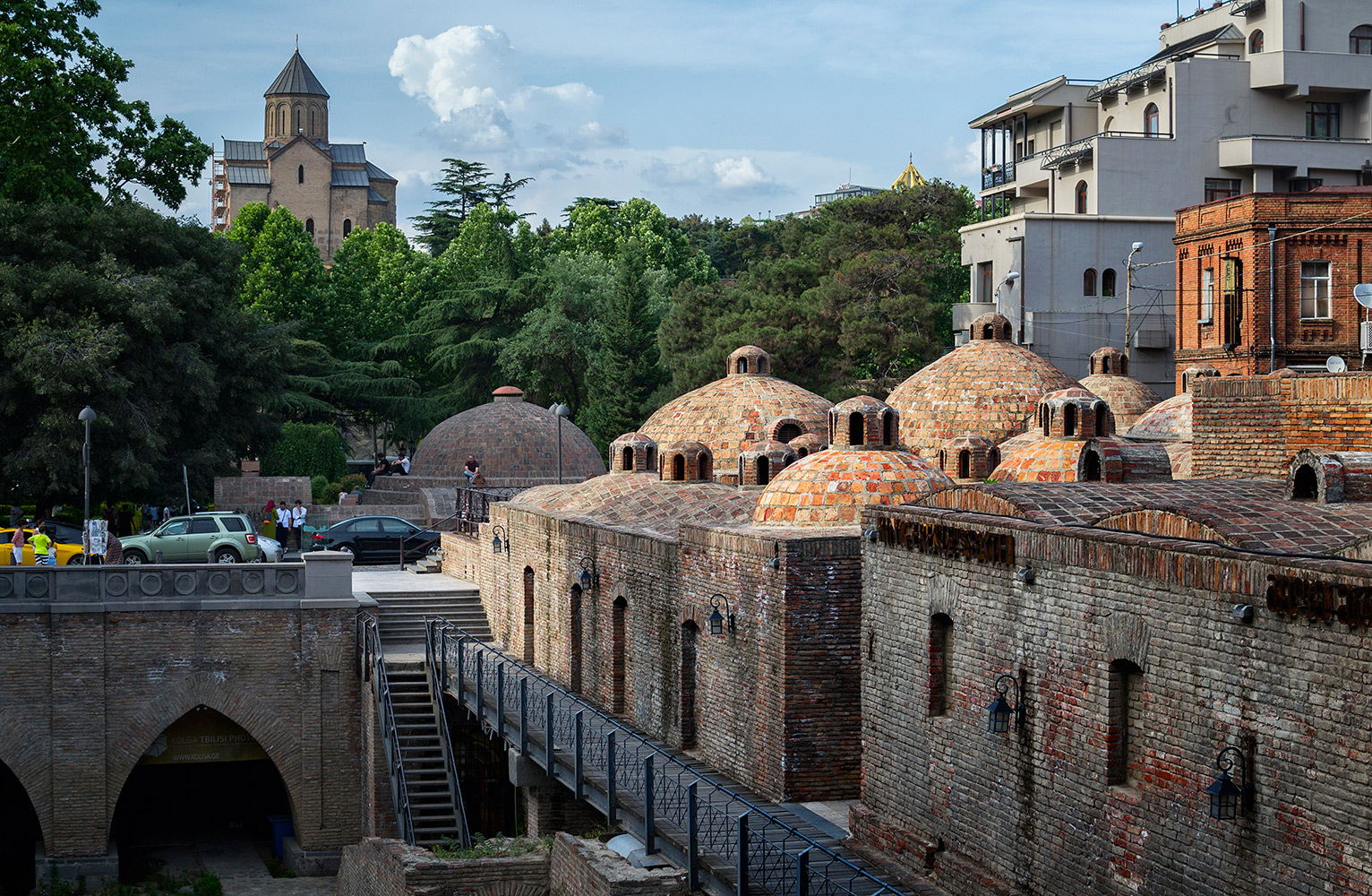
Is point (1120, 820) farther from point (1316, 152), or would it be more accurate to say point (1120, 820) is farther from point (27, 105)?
point (1316, 152)

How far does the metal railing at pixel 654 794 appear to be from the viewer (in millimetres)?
13953

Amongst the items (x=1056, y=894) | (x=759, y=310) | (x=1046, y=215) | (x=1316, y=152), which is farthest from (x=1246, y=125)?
(x=1056, y=894)

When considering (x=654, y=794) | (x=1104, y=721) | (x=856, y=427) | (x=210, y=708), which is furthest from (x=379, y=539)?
(x=1104, y=721)

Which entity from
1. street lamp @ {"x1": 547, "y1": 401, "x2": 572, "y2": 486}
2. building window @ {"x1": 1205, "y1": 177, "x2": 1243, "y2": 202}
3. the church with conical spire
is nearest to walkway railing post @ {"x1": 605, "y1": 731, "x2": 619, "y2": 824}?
street lamp @ {"x1": 547, "y1": 401, "x2": 572, "y2": 486}

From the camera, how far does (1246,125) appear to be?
45406mm

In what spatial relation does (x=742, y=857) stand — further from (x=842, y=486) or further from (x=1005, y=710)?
(x=842, y=486)

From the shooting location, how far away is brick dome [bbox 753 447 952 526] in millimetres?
20156

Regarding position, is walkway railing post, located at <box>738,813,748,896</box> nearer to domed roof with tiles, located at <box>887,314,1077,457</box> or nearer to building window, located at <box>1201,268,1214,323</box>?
domed roof with tiles, located at <box>887,314,1077,457</box>

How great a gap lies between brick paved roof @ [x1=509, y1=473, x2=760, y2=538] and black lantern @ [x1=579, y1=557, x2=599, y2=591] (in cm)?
70

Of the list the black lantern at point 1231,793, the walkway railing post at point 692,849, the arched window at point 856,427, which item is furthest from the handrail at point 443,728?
the black lantern at point 1231,793

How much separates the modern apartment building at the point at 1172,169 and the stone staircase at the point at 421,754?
2367 cm

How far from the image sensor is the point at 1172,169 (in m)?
45.5

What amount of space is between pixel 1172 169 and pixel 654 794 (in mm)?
34223

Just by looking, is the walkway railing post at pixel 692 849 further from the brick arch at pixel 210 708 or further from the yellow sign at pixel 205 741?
the yellow sign at pixel 205 741
